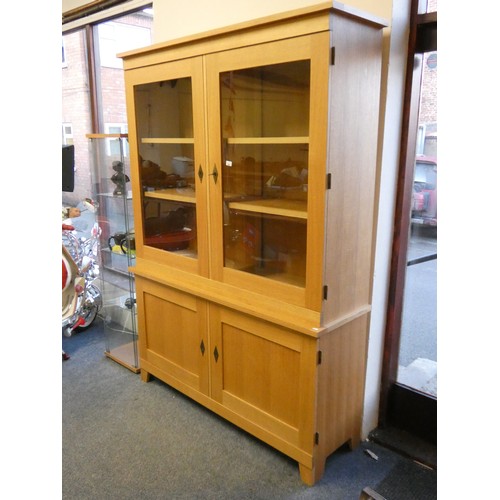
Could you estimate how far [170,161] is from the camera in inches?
95.0

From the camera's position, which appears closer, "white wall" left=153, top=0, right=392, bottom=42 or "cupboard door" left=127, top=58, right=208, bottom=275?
"white wall" left=153, top=0, right=392, bottom=42

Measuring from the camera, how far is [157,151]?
245cm

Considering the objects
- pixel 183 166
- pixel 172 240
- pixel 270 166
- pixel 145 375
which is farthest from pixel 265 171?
pixel 145 375

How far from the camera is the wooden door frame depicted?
182 centimetres

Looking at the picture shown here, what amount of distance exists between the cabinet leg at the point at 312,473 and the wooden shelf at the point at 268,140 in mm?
1378

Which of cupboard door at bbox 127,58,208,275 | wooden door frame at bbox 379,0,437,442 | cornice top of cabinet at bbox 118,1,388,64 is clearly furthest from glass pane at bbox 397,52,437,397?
cupboard door at bbox 127,58,208,275

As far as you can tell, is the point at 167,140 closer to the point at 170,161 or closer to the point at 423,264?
the point at 170,161

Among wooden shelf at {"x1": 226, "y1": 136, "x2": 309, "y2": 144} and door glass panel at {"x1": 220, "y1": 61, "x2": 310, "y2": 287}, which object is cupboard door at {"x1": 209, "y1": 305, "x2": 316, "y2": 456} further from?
wooden shelf at {"x1": 226, "y1": 136, "x2": 309, "y2": 144}

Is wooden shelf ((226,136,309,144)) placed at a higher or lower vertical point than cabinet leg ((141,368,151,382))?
higher

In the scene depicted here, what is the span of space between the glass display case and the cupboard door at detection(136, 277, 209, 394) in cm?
25

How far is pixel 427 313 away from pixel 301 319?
2.50ft

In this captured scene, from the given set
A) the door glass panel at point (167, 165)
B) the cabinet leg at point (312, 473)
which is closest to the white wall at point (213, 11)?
the door glass panel at point (167, 165)
